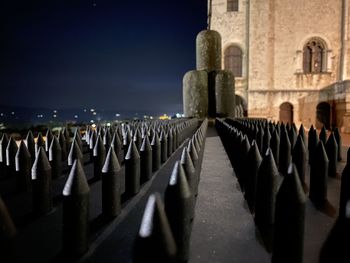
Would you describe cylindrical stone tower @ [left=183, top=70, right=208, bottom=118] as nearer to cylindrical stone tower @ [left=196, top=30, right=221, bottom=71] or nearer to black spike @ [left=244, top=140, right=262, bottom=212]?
cylindrical stone tower @ [left=196, top=30, right=221, bottom=71]

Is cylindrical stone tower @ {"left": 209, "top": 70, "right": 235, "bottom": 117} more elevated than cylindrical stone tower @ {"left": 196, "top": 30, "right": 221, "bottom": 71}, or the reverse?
cylindrical stone tower @ {"left": 196, "top": 30, "right": 221, "bottom": 71}

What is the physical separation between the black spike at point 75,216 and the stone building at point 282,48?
2225 cm

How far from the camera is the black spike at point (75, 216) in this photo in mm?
959

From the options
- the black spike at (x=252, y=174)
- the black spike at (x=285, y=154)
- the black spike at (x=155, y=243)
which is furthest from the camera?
the black spike at (x=285, y=154)

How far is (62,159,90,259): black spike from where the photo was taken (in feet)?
3.15

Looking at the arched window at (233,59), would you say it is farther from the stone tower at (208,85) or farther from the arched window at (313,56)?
the stone tower at (208,85)

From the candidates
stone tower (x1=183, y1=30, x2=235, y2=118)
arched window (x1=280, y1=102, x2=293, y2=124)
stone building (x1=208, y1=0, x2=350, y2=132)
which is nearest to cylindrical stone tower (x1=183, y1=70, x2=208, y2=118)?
stone tower (x1=183, y1=30, x2=235, y2=118)

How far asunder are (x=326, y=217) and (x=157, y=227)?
1.11 metres

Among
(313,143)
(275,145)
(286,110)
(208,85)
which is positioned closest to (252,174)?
(275,145)

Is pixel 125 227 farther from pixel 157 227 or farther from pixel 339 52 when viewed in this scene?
pixel 339 52

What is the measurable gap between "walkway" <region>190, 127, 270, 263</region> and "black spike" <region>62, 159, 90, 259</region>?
0.46 m

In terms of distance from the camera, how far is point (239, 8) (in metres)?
21.9

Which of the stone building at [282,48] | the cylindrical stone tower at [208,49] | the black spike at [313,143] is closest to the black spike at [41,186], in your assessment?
the black spike at [313,143]

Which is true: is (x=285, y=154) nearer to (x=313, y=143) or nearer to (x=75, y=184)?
(x=313, y=143)
